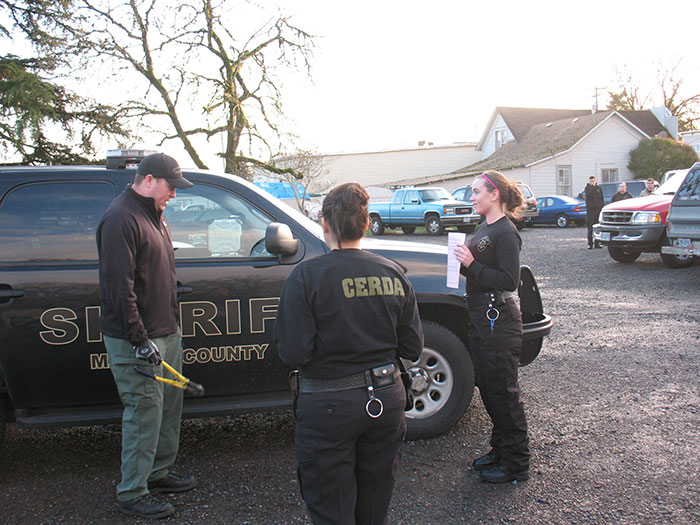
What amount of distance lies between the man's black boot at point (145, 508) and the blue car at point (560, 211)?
1003 inches

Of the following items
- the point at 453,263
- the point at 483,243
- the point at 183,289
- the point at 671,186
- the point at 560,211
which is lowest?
the point at 183,289

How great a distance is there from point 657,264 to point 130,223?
12.7 metres

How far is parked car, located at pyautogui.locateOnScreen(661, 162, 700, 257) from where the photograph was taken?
10.7 metres

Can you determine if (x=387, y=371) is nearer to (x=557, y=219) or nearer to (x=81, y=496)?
(x=81, y=496)

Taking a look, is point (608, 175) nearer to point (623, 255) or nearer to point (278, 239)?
point (623, 255)

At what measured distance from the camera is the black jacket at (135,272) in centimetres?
308

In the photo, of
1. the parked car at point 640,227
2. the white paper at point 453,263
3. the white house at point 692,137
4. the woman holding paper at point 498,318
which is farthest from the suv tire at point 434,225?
the white house at point 692,137

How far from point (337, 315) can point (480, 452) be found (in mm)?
2242

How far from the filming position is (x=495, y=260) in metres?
3.63

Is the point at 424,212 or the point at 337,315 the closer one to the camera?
the point at 337,315

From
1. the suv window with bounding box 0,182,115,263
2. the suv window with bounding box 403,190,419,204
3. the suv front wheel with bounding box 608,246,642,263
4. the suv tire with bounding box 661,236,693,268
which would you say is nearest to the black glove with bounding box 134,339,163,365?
the suv window with bounding box 0,182,115,263

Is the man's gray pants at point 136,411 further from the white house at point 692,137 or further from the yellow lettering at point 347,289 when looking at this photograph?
the white house at point 692,137

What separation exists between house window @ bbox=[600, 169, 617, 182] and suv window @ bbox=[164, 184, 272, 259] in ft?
124

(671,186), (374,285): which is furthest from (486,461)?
(671,186)
